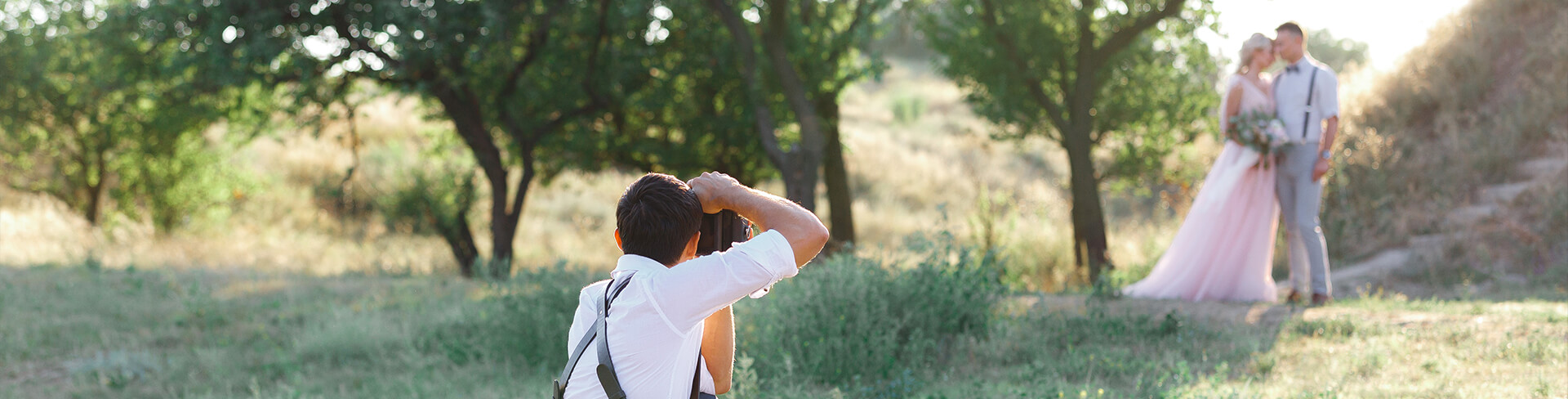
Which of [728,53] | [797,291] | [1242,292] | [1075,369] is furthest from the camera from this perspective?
[728,53]

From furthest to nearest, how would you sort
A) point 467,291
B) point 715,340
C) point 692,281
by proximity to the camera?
point 467,291, point 715,340, point 692,281

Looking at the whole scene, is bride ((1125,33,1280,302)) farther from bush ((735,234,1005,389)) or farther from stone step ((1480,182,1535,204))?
stone step ((1480,182,1535,204))

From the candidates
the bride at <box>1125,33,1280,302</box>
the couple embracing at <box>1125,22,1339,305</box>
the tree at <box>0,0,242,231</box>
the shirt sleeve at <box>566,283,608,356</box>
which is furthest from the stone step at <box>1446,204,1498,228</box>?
the tree at <box>0,0,242,231</box>

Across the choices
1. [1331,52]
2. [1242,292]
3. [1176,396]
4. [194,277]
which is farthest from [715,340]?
[1331,52]

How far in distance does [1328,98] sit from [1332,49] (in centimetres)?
3306

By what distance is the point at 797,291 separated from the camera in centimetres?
564

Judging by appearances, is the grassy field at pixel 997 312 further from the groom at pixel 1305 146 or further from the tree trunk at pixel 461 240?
the tree trunk at pixel 461 240

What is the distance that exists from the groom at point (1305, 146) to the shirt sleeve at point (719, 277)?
210 inches

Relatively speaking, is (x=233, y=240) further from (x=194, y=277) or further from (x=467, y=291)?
(x=467, y=291)

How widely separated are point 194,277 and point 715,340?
26.8ft

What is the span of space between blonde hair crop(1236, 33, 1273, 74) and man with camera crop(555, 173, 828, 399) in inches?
209

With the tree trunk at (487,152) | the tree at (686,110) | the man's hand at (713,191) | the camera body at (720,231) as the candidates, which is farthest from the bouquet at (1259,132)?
the tree trunk at (487,152)

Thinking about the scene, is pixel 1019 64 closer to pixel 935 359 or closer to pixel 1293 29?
pixel 1293 29

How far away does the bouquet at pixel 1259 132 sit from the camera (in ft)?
21.3
